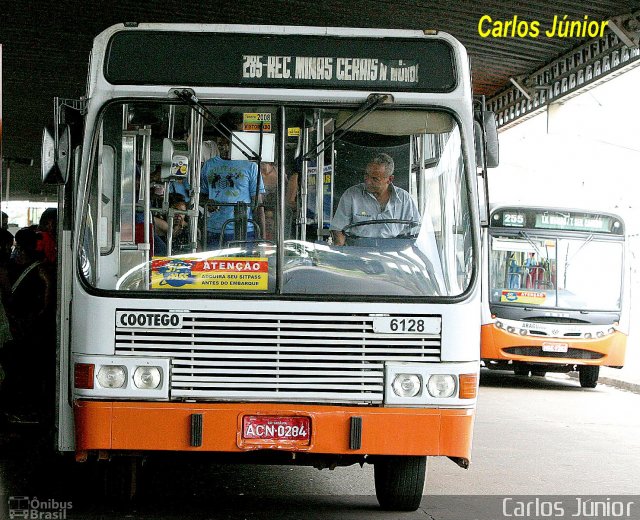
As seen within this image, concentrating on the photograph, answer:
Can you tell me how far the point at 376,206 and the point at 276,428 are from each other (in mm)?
1452

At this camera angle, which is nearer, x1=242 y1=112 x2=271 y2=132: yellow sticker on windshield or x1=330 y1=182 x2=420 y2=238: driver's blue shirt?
x1=242 y1=112 x2=271 y2=132: yellow sticker on windshield

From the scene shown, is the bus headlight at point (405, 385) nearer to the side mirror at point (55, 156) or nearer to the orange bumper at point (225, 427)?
the orange bumper at point (225, 427)

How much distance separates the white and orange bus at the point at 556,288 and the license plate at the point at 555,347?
0.02 m

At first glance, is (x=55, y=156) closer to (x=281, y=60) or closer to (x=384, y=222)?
(x=281, y=60)

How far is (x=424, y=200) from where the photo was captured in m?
6.85

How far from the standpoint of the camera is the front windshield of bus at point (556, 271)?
17.7 meters

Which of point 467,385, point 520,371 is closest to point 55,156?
point 467,385

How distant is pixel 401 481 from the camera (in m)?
7.14

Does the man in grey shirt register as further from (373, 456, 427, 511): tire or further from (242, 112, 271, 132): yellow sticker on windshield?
(373, 456, 427, 511): tire

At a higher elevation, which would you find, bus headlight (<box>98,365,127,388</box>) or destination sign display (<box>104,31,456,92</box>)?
destination sign display (<box>104,31,456,92</box>)

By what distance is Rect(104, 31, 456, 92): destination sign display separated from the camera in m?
6.67


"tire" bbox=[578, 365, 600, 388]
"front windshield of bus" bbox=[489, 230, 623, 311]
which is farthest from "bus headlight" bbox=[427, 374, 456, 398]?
"tire" bbox=[578, 365, 600, 388]

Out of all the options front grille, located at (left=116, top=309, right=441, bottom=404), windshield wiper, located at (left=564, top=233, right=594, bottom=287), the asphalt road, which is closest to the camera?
front grille, located at (left=116, top=309, right=441, bottom=404)

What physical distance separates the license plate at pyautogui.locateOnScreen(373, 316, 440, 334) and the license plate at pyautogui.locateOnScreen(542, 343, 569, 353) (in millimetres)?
11060
